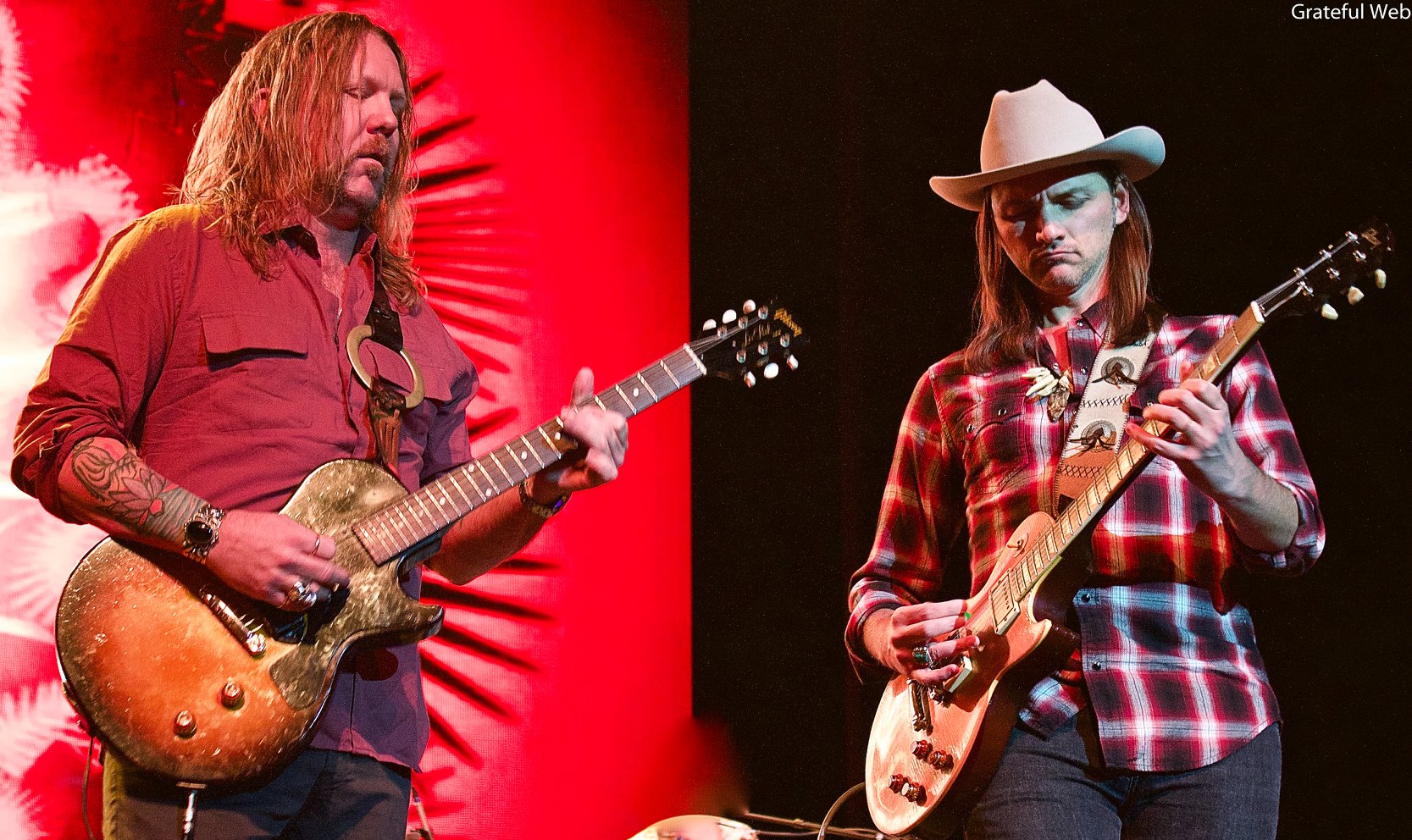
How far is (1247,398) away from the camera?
2.27 meters

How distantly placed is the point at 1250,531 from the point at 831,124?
2.70 m

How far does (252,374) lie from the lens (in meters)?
2.18

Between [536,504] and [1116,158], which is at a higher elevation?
[1116,158]

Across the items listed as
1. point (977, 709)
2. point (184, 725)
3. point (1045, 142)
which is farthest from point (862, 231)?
point (184, 725)

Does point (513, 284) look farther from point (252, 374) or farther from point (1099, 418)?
point (1099, 418)

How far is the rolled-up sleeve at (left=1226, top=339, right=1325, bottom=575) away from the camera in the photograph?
6.95 ft

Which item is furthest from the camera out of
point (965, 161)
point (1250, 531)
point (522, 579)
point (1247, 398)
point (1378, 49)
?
point (965, 161)

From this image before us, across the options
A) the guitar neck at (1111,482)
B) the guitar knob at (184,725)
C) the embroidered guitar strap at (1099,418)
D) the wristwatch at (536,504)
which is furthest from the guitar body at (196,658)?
the embroidered guitar strap at (1099,418)

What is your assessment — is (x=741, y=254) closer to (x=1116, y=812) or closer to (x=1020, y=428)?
(x=1020, y=428)

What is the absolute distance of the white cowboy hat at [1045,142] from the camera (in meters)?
2.56

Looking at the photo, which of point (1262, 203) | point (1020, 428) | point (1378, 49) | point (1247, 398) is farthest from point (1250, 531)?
point (1378, 49)

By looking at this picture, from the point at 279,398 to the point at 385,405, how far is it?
204 mm

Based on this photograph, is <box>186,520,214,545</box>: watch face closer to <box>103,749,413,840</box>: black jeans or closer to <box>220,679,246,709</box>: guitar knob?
<box>220,679,246,709</box>: guitar knob

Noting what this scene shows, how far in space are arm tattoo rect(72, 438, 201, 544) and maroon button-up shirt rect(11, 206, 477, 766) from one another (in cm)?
7
